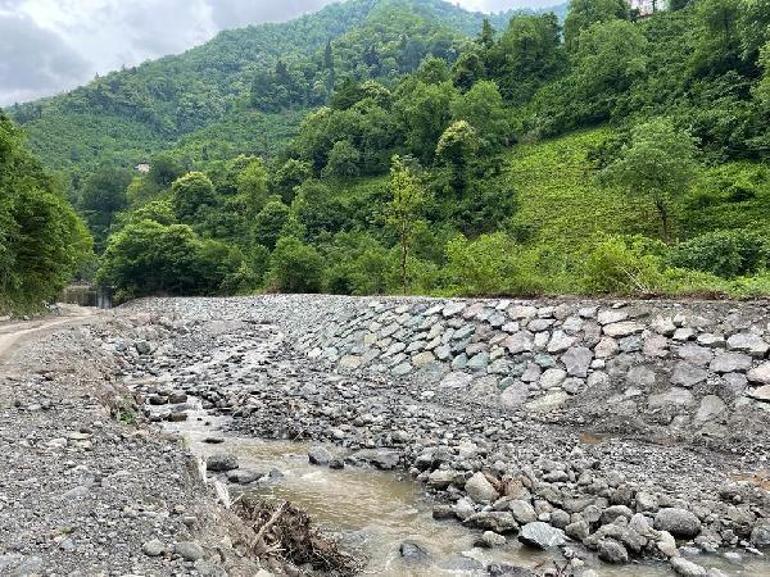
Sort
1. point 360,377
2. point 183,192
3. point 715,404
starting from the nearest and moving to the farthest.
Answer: point 715,404
point 360,377
point 183,192

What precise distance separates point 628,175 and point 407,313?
71.1ft

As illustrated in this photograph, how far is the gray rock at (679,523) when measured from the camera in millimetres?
7297

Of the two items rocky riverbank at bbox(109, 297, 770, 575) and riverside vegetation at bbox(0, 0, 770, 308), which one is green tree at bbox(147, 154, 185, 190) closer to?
riverside vegetation at bbox(0, 0, 770, 308)

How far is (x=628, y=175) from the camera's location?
33625 millimetres

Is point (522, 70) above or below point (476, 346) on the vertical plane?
above

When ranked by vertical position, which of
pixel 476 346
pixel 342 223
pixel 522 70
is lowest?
pixel 476 346

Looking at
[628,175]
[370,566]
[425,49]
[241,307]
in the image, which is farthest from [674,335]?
[425,49]

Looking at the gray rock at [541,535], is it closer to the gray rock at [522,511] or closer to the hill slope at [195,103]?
the gray rock at [522,511]

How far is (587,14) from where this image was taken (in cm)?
7550

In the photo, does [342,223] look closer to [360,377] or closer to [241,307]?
[241,307]

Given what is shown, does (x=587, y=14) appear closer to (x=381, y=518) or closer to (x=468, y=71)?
(x=468, y=71)

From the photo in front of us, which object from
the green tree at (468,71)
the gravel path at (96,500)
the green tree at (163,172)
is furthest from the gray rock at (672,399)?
the green tree at (163,172)

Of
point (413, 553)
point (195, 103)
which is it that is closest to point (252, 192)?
point (413, 553)

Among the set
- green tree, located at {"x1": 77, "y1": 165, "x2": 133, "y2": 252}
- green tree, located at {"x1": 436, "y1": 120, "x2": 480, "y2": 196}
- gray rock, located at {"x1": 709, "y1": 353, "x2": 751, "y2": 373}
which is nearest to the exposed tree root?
gray rock, located at {"x1": 709, "y1": 353, "x2": 751, "y2": 373}
